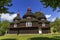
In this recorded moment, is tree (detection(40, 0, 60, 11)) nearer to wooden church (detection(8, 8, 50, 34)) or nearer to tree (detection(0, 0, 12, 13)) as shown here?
tree (detection(0, 0, 12, 13))

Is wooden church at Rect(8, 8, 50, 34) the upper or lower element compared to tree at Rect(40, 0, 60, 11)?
lower

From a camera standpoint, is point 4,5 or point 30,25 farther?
point 30,25

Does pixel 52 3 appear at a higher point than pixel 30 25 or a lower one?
higher

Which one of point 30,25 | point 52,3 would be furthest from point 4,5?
point 30,25

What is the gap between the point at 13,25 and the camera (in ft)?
202

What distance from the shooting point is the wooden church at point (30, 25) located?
194 feet

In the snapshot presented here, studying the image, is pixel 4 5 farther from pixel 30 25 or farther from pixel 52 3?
pixel 30 25

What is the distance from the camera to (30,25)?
5959cm

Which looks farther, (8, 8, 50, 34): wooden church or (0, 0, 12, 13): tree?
(8, 8, 50, 34): wooden church

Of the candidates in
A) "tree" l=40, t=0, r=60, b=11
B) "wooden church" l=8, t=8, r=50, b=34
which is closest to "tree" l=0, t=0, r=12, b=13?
"tree" l=40, t=0, r=60, b=11

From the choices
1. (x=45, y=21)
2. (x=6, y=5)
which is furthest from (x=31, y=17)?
(x=6, y=5)

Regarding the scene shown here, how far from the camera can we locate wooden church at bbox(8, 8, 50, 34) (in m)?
59.2

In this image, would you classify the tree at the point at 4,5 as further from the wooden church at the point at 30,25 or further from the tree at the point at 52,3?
the wooden church at the point at 30,25

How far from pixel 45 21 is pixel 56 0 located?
3992cm
